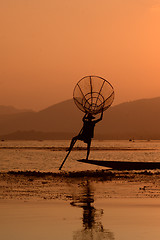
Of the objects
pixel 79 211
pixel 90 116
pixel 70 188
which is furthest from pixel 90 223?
pixel 90 116

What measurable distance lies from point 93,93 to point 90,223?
18.8 m

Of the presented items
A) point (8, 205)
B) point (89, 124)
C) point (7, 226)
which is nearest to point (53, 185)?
point (89, 124)

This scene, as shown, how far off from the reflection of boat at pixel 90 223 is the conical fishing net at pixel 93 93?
1233 cm

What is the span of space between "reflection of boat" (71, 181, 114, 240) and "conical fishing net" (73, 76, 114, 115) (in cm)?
1233

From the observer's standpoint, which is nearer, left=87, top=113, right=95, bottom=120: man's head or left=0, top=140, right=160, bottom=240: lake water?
left=0, top=140, right=160, bottom=240: lake water

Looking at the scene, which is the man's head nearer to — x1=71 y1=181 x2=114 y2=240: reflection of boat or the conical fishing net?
the conical fishing net

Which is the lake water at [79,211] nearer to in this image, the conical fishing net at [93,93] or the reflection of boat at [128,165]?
the reflection of boat at [128,165]

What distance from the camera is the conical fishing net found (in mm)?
32188

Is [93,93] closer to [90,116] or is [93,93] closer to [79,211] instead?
[90,116]

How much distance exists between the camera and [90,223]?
14.1m

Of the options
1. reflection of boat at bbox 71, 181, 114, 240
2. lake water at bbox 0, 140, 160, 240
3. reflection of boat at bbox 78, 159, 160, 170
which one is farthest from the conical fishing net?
reflection of boat at bbox 71, 181, 114, 240

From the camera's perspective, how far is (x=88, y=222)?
14.3 metres

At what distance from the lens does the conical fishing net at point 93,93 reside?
32.2 meters

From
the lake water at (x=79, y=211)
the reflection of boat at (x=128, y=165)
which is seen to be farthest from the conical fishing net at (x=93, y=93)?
the lake water at (x=79, y=211)
